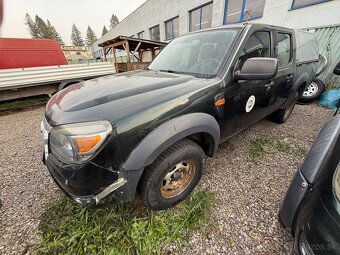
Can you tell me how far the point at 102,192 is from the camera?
124 cm

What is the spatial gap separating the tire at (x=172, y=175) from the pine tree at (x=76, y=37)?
10018 cm

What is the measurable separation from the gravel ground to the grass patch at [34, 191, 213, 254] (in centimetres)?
12

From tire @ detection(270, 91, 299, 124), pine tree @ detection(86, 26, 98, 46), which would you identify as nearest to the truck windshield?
tire @ detection(270, 91, 299, 124)

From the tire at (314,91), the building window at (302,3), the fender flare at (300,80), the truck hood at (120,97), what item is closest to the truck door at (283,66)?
the fender flare at (300,80)

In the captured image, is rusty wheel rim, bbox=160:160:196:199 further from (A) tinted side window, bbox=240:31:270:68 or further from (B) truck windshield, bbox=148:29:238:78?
(A) tinted side window, bbox=240:31:270:68

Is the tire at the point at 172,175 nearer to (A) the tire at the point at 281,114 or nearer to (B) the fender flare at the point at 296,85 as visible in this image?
(B) the fender flare at the point at 296,85

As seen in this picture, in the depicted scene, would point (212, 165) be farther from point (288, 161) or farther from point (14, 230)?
point (14, 230)

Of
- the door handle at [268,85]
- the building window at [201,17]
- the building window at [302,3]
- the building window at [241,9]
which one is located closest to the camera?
the door handle at [268,85]

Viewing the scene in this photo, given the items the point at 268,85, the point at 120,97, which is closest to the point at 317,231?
the point at 120,97

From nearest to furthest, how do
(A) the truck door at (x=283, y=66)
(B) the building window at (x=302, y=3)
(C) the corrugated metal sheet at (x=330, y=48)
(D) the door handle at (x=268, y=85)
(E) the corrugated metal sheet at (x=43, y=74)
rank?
1. (D) the door handle at (x=268, y=85)
2. (A) the truck door at (x=283, y=66)
3. (E) the corrugated metal sheet at (x=43, y=74)
4. (C) the corrugated metal sheet at (x=330, y=48)
5. (B) the building window at (x=302, y=3)

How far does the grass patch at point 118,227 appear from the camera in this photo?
1.47 metres

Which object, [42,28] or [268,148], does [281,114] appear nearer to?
[268,148]

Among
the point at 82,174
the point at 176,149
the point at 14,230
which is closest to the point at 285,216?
the point at 176,149

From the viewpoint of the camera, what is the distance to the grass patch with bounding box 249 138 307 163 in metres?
2.70
